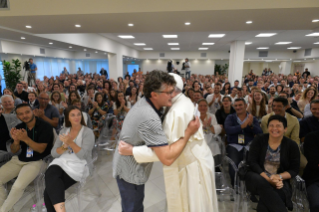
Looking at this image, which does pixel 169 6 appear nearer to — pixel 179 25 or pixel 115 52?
pixel 179 25

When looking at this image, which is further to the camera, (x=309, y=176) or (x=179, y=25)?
(x=179, y=25)

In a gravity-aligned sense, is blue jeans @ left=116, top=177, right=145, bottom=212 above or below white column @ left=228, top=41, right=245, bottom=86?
below

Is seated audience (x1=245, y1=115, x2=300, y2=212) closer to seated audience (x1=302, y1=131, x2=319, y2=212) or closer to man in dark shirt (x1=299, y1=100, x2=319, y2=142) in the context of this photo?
seated audience (x1=302, y1=131, x2=319, y2=212)

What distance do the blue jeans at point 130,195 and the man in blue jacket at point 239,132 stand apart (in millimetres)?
1848

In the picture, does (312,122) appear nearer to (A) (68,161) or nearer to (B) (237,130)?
(B) (237,130)

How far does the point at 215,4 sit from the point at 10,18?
4.40 m

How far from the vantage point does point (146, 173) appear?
153 centimetres

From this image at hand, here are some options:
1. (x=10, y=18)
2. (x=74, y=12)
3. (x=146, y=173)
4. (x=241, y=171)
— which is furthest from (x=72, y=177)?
(x=10, y=18)

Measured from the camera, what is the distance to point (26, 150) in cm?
253

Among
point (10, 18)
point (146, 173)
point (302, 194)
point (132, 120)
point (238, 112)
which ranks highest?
point (10, 18)

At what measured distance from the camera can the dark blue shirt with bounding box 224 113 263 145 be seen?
2959 mm

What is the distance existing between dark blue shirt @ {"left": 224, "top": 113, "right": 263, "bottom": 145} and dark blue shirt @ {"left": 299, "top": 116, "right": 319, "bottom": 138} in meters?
0.76

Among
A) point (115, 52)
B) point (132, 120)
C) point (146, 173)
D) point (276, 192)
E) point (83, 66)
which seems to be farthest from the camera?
point (83, 66)

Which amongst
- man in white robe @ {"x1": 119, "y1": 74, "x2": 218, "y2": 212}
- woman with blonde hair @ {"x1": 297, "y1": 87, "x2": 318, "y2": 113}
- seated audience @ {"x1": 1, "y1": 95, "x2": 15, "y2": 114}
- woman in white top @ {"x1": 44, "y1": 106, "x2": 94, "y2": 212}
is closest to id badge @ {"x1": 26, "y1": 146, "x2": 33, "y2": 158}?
woman in white top @ {"x1": 44, "y1": 106, "x2": 94, "y2": 212}
